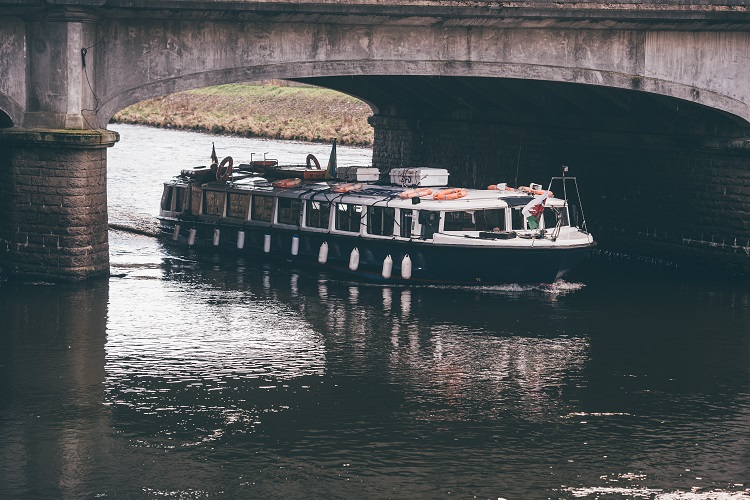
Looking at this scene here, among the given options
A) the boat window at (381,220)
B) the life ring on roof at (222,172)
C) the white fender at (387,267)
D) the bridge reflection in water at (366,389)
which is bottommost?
the bridge reflection in water at (366,389)

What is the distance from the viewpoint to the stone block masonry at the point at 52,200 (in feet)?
103

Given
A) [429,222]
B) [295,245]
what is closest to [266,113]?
[295,245]

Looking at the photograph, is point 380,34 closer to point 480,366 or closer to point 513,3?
point 513,3

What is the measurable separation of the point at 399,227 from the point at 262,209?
6110 mm

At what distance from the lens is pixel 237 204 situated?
127 feet

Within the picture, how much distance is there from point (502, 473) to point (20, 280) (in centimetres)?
1675

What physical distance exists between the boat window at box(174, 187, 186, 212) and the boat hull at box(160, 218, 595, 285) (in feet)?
17.2

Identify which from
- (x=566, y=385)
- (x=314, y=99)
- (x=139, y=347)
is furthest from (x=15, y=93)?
(x=314, y=99)

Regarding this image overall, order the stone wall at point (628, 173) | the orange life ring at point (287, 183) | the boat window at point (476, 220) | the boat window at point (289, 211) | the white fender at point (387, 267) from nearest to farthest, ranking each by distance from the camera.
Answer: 1. the boat window at point (476, 220)
2. the white fender at point (387, 267)
3. the stone wall at point (628, 173)
4. the boat window at point (289, 211)
5. the orange life ring at point (287, 183)

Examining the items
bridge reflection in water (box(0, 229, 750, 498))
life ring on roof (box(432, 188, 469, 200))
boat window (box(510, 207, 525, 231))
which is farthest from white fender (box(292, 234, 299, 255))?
boat window (box(510, 207, 525, 231))

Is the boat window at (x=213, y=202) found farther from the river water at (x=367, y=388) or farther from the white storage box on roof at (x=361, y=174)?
the river water at (x=367, y=388)

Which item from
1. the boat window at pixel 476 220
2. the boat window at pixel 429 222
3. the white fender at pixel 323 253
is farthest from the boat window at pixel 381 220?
the boat window at pixel 476 220

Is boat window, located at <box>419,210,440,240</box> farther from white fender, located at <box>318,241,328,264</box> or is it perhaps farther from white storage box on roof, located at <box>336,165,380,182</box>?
white storage box on roof, located at <box>336,165,380,182</box>

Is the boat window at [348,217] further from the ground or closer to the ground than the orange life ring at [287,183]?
closer to the ground
